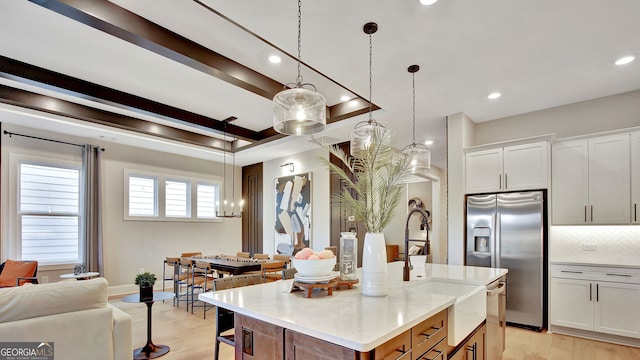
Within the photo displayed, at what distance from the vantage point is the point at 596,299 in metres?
3.74

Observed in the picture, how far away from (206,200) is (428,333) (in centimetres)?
753

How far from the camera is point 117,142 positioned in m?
6.70

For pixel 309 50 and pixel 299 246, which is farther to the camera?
pixel 299 246

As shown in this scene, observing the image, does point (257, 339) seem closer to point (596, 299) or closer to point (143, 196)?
point (596, 299)

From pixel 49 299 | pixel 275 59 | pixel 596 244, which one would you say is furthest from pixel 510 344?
pixel 49 299

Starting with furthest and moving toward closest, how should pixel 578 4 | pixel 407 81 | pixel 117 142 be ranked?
pixel 117 142, pixel 407 81, pixel 578 4

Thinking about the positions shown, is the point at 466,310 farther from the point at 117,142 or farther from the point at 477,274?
the point at 117,142

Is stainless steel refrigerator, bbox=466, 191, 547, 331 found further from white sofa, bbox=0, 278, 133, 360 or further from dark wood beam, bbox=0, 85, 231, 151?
dark wood beam, bbox=0, 85, 231, 151

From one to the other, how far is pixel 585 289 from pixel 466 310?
114 inches

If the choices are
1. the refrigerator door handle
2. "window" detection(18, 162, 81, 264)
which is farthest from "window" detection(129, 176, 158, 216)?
the refrigerator door handle

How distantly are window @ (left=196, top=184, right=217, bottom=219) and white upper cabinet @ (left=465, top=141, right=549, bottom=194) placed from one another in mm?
6167

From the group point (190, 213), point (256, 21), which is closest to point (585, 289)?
point (256, 21)

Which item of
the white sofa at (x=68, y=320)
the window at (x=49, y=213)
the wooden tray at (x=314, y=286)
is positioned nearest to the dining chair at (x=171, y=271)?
the window at (x=49, y=213)

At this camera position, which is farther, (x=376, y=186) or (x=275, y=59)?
(x=275, y=59)
